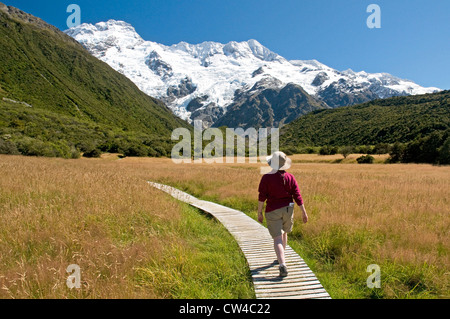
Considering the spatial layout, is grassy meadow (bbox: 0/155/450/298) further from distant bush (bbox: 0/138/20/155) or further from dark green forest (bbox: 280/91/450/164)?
dark green forest (bbox: 280/91/450/164)

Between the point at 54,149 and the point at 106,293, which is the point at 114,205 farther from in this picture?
the point at 54,149

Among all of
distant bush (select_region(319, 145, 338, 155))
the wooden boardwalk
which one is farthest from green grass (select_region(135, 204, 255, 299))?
distant bush (select_region(319, 145, 338, 155))

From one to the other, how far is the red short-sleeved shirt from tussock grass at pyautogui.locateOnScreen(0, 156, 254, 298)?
153 cm

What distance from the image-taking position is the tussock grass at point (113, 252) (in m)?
3.92

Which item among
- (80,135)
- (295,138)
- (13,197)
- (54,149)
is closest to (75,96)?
(80,135)

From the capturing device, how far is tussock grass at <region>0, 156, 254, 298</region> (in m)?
3.92

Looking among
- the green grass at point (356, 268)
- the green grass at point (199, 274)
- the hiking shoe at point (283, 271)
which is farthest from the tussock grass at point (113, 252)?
the green grass at point (356, 268)

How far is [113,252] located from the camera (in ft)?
15.9

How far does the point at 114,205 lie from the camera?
755 cm

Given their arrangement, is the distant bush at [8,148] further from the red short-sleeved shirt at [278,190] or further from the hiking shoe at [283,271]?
the hiking shoe at [283,271]

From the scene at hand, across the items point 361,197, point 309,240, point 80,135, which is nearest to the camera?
point 309,240

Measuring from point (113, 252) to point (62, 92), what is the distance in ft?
535
